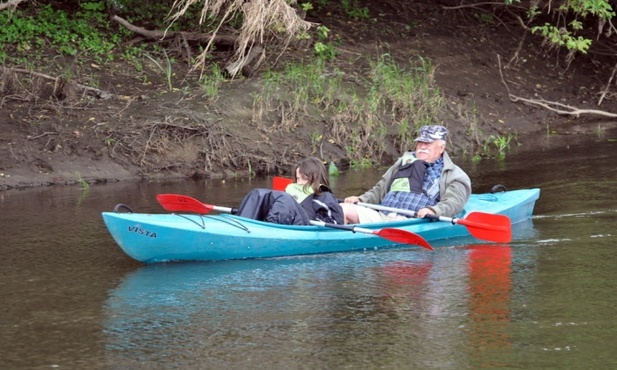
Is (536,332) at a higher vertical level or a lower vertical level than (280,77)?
lower

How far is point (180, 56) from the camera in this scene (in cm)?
1652

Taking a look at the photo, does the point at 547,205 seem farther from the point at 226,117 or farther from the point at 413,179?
the point at 226,117

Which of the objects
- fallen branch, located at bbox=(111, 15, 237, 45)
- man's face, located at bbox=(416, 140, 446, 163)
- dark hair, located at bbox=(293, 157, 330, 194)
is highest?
fallen branch, located at bbox=(111, 15, 237, 45)

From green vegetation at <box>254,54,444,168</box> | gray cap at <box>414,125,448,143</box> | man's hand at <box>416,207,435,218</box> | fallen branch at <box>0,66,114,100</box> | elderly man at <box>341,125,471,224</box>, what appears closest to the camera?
man's hand at <box>416,207,435,218</box>

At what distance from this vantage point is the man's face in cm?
992

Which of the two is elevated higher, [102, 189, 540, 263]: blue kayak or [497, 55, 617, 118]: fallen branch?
[497, 55, 617, 118]: fallen branch

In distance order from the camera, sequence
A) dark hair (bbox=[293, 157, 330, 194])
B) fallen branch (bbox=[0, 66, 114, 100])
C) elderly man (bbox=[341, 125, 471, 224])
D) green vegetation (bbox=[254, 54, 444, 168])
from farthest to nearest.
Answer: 1. green vegetation (bbox=[254, 54, 444, 168])
2. fallen branch (bbox=[0, 66, 114, 100])
3. elderly man (bbox=[341, 125, 471, 224])
4. dark hair (bbox=[293, 157, 330, 194])

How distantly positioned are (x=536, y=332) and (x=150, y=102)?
9.01m

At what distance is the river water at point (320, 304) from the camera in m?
6.09

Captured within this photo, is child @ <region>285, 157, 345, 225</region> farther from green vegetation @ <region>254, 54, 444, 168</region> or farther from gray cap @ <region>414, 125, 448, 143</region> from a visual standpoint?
green vegetation @ <region>254, 54, 444, 168</region>

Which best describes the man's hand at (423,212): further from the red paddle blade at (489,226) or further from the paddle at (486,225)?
the red paddle blade at (489,226)

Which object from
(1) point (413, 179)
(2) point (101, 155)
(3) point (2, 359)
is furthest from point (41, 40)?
(3) point (2, 359)

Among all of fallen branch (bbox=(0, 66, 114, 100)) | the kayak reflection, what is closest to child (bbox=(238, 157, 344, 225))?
the kayak reflection

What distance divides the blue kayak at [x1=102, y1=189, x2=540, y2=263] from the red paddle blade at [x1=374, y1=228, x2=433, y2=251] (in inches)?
8.6
